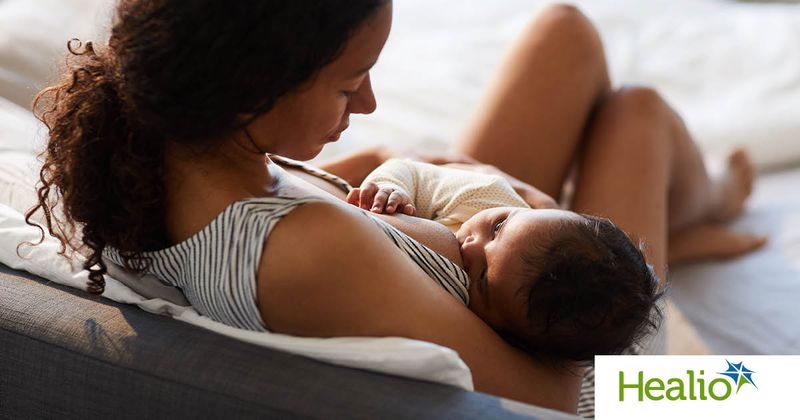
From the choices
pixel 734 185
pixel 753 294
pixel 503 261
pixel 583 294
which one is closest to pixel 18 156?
pixel 503 261

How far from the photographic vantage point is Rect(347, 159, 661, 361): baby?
1121 mm

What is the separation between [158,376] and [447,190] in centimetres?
57

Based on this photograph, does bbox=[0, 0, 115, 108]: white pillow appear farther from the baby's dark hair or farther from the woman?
the baby's dark hair

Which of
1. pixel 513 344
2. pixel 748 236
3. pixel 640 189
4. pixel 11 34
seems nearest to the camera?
pixel 513 344

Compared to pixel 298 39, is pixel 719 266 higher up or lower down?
lower down

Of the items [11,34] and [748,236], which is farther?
[748,236]

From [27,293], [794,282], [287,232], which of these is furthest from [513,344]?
[794,282]

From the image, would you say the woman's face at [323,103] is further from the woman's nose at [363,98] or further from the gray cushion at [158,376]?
the gray cushion at [158,376]

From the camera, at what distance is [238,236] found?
1003 millimetres

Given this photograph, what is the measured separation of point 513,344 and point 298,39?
51 cm

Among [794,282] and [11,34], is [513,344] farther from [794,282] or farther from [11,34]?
[11,34]

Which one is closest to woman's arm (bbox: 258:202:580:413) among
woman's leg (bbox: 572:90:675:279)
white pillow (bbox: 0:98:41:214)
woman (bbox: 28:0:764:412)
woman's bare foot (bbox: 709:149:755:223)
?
woman (bbox: 28:0:764:412)

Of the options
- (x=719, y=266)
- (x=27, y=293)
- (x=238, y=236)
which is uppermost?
(x=238, y=236)

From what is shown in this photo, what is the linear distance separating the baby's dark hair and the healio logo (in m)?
0.07
